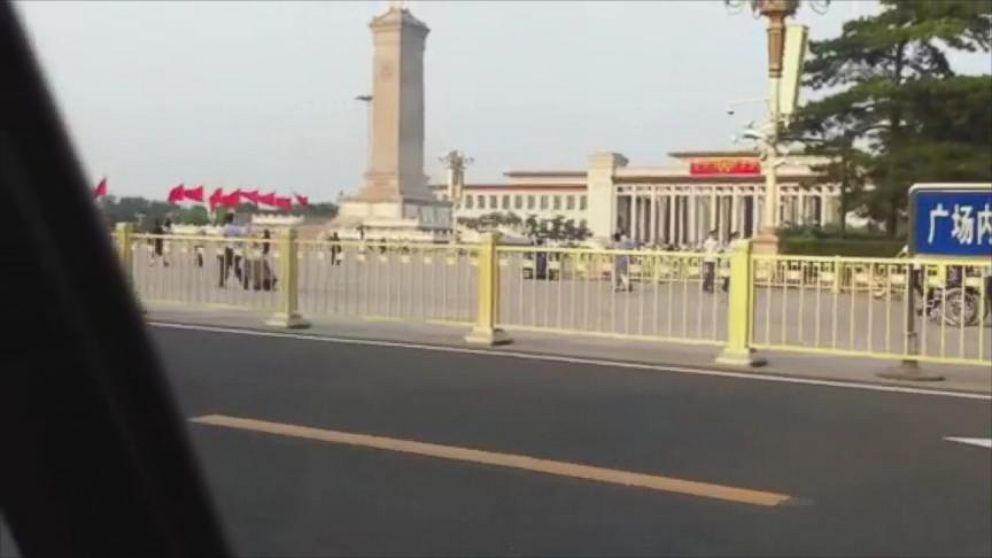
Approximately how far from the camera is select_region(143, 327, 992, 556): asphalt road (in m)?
4.73

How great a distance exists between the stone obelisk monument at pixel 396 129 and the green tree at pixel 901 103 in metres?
16.8

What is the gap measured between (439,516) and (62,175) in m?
3.65

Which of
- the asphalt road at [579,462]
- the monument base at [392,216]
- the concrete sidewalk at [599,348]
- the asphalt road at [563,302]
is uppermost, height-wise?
the monument base at [392,216]

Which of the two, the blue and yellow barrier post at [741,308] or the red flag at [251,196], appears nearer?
the blue and yellow barrier post at [741,308]

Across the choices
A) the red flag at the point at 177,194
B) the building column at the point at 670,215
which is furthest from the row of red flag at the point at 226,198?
the building column at the point at 670,215

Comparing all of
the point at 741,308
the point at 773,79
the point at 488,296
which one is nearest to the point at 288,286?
the point at 488,296

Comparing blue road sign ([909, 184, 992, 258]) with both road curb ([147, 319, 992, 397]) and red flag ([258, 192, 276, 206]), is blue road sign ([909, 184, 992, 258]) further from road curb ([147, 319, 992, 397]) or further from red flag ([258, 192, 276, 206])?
red flag ([258, 192, 276, 206])

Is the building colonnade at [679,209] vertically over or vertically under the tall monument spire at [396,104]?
under

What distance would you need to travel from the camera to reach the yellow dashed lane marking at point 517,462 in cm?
552

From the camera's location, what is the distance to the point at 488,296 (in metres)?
11.6

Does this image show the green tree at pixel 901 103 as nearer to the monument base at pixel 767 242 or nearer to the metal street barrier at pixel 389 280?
the monument base at pixel 767 242

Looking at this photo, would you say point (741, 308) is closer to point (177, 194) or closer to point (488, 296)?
point (488, 296)

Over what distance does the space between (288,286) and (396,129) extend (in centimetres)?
3043

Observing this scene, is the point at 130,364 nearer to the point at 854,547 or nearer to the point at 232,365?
the point at 854,547
